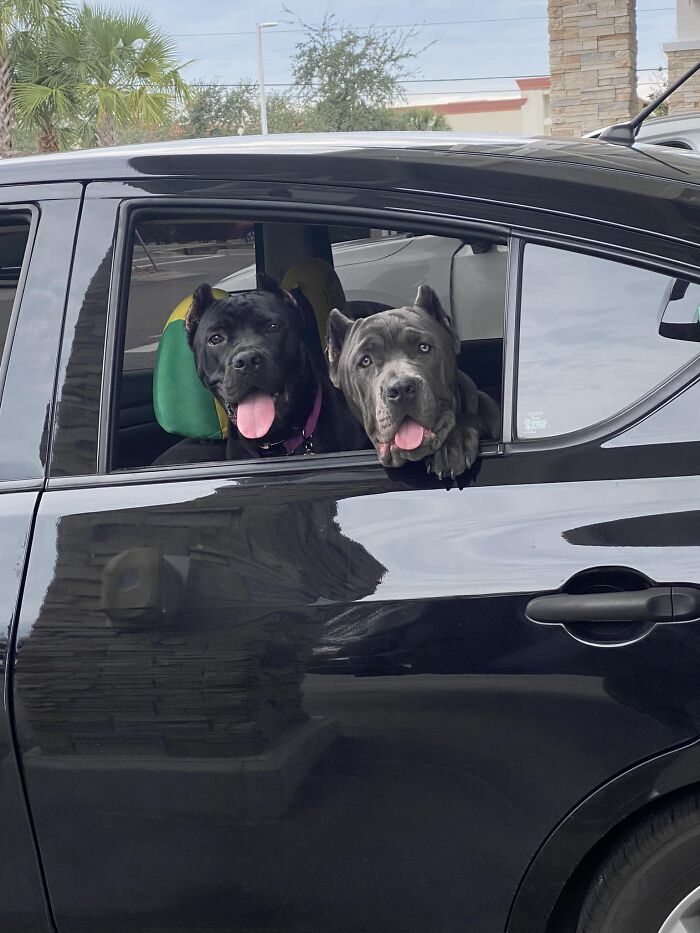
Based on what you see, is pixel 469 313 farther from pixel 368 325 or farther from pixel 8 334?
pixel 8 334

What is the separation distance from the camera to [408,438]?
5.51ft

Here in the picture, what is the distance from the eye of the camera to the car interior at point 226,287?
1.86 meters

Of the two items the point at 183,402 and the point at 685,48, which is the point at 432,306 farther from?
the point at 685,48

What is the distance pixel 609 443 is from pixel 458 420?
273mm

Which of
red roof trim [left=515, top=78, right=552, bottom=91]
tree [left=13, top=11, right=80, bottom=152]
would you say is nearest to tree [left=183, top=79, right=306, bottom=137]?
tree [left=13, top=11, right=80, bottom=152]

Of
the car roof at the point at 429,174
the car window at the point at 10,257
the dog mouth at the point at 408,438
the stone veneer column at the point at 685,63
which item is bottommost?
the dog mouth at the point at 408,438

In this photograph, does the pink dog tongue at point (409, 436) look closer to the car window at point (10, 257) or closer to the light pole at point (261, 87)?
the car window at point (10, 257)

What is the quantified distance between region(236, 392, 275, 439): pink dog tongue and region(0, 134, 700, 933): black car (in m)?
0.29

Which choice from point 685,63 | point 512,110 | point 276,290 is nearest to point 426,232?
point 276,290

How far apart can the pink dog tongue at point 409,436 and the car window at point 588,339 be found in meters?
0.17

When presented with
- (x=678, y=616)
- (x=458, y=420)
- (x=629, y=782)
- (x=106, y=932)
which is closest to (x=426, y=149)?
(x=458, y=420)

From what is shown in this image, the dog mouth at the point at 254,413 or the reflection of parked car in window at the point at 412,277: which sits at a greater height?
the reflection of parked car in window at the point at 412,277

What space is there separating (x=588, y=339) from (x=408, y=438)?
325 millimetres

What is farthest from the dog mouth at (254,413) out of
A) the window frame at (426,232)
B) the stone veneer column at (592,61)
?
the stone veneer column at (592,61)
